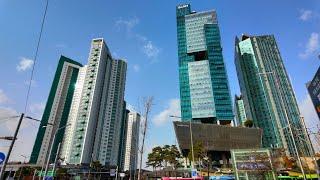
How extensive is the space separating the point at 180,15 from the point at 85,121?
364 feet

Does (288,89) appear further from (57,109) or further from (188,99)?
(57,109)

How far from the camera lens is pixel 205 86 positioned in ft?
472

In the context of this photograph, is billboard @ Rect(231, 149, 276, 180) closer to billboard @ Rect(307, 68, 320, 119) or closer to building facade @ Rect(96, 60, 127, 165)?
billboard @ Rect(307, 68, 320, 119)

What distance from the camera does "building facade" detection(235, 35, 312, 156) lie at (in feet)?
497

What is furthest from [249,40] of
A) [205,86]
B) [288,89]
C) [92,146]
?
[92,146]

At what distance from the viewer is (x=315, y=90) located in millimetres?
29656

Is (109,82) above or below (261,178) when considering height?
Result: above

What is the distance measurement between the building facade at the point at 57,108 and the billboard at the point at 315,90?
124860mm

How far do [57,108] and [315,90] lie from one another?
454 ft

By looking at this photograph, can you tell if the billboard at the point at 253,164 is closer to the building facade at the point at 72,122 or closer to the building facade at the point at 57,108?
the building facade at the point at 72,122

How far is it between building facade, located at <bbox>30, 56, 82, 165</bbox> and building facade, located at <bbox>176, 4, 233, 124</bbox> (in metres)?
69.3

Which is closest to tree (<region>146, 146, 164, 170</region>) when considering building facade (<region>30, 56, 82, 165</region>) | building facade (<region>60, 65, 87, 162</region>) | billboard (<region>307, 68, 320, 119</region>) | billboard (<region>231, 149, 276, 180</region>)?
building facade (<region>60, 65, 87, 162</region>)

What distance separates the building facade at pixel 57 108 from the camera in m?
132

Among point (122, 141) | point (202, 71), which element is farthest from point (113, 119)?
point (202, 71)
